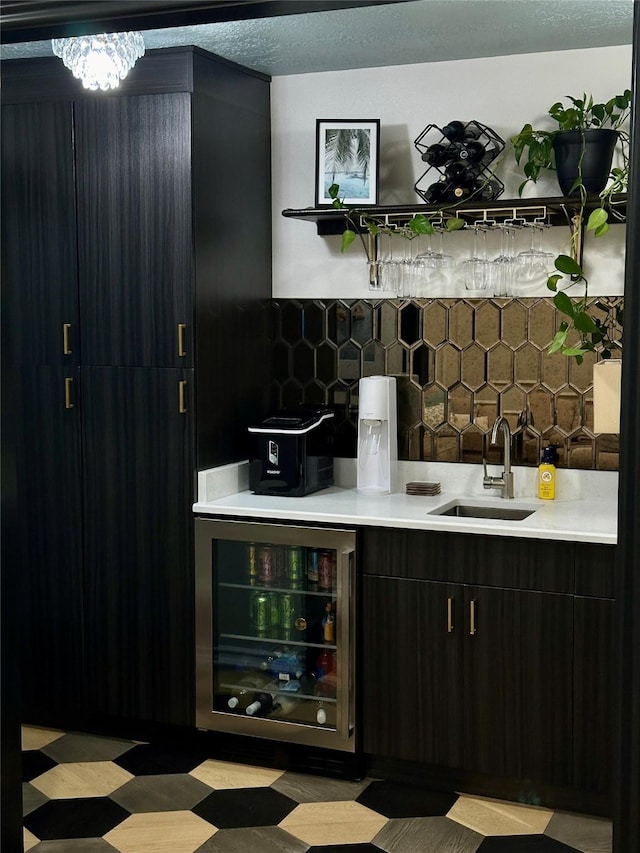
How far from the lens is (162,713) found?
12.1 feet

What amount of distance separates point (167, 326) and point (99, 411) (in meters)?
0.41

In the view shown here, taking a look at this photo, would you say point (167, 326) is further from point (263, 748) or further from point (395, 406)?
point (263, 748)

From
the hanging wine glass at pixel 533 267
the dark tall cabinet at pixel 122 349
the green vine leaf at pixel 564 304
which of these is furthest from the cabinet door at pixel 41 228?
the green vine leaf at pixel 564 304

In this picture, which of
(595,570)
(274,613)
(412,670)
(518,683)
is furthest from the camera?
(274,613)

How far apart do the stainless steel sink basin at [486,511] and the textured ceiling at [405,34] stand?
159 centimetres

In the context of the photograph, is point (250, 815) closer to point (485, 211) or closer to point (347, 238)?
point (347, 238)

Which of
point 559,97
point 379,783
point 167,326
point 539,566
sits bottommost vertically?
point 379,783

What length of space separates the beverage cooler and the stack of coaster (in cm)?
47

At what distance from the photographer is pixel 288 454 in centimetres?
363

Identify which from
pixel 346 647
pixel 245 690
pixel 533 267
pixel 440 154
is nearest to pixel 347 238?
pixel 440 154

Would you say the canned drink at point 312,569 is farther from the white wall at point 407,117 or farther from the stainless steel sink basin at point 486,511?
the white wall at point 407,117

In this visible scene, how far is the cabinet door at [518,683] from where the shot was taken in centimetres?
314

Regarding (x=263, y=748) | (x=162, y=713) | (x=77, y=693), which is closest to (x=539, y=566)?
(x=263, y=748)

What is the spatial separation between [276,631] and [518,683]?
852mm
